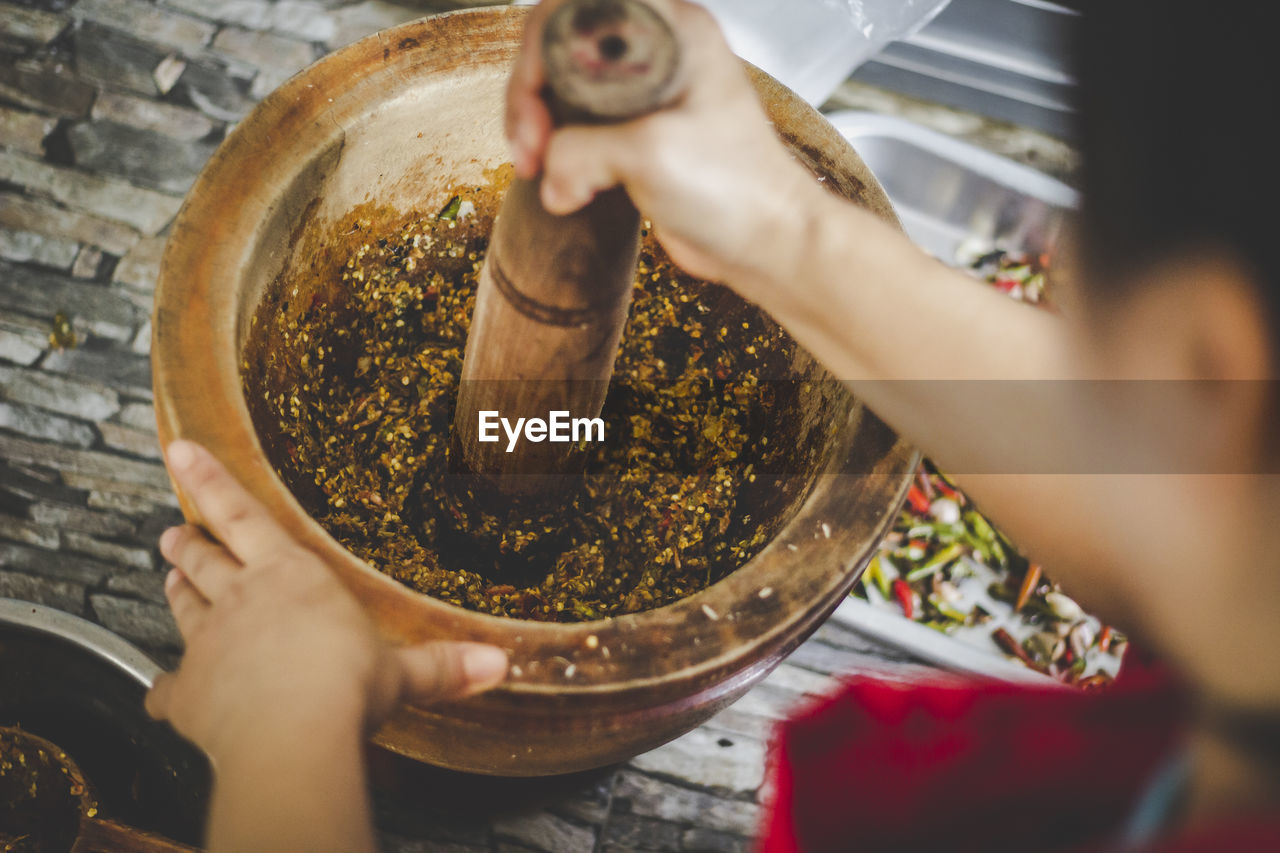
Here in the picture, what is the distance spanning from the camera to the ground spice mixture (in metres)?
0.90

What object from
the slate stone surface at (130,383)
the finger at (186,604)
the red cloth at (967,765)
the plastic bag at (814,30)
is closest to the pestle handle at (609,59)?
the finger at (186,604)

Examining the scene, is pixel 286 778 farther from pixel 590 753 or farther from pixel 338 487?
pixel 338 487

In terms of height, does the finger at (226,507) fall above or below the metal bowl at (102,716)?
above

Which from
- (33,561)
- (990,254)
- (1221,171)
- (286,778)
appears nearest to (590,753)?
(286,778)

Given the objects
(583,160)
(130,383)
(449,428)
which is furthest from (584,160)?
(130,383)

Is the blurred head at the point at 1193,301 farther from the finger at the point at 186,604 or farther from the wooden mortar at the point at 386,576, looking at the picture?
the finger at the point at 186,604

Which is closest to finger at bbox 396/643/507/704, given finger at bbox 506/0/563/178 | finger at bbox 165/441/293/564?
finger at bbox 165/441/293/564

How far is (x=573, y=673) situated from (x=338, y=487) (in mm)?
400

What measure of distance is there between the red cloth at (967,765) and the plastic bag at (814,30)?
1243 millimetres

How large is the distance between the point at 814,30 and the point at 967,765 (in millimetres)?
1422

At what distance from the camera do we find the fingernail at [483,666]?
632mm

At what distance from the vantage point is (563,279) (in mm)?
688

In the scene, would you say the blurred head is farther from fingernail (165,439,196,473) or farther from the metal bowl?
the metal bowl

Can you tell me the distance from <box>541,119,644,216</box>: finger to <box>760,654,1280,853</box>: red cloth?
635 millimetres
